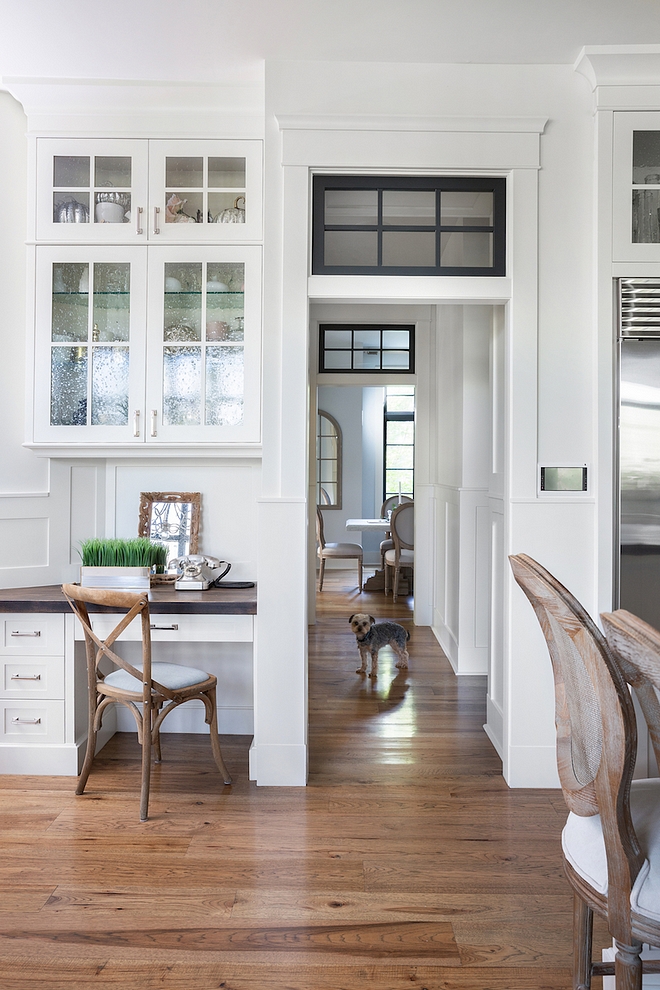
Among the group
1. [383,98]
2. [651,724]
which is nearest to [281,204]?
[383,98]

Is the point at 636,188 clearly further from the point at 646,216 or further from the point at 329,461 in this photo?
the point at 329,461

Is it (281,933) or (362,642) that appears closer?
(281,933)

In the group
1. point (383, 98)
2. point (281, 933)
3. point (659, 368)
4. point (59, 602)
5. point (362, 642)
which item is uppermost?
point (383, 98)

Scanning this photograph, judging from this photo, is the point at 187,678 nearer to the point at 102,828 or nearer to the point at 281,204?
the point at 102,828

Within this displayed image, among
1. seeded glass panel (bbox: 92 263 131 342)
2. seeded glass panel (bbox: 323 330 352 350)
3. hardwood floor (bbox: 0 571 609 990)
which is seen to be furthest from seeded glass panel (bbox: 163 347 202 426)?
seeded glass panel (bbox: 323 330 352 350)

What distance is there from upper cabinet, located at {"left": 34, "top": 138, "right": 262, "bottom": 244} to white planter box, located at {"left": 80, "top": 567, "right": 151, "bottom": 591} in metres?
1.49

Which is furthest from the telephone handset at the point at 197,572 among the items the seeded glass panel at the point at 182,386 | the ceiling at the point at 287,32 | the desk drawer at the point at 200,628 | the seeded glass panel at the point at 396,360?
the seeded glass panel at the point at 396,360

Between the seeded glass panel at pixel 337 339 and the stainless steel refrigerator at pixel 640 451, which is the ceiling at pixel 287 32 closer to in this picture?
the stainless steel refrigerator at pixel 640 451

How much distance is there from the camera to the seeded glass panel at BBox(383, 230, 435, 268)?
3053mm

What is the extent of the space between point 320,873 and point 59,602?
1563 millimetres

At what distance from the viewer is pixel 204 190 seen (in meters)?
3.33

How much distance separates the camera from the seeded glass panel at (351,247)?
10.1 ft

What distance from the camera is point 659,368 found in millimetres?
2988

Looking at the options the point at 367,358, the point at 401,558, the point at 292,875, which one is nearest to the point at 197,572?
the point at 292,875
